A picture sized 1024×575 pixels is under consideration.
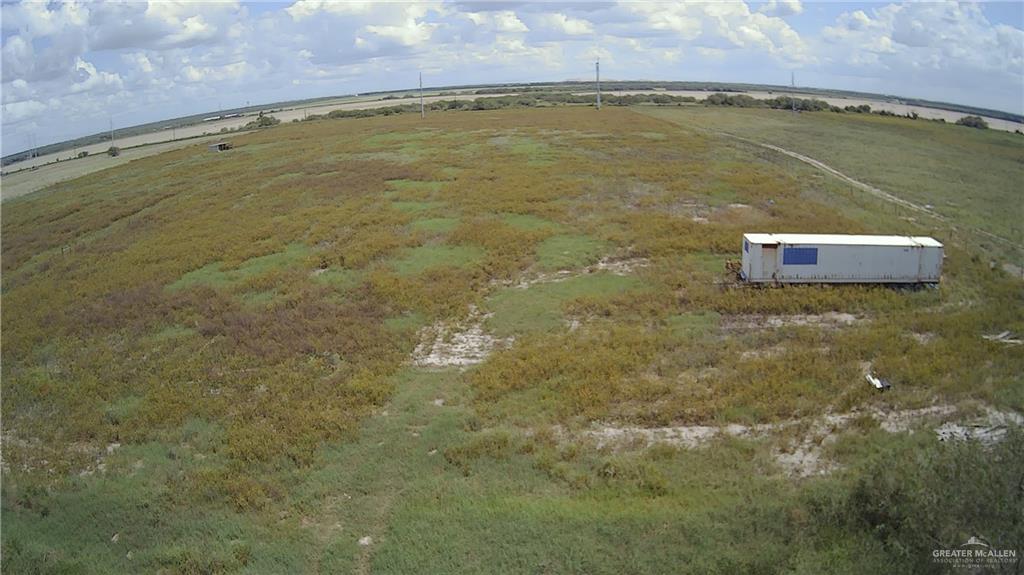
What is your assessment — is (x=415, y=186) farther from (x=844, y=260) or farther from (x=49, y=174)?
(x=49, y=174)

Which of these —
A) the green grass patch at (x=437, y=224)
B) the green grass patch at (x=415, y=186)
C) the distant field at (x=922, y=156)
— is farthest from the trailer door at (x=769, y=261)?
the green grass patch at (x=415, y=186)

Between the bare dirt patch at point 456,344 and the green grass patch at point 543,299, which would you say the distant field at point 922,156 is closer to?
the green grass patch at point 543,299

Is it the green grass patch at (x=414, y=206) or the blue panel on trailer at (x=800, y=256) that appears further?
the green grass patch at (x=414, y=206)

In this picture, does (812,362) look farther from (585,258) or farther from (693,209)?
(693,209)

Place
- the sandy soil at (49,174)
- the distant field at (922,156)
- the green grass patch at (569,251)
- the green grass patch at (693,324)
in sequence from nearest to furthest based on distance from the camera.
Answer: the green grass patch at (693,324) → the green grass patch at (569,251) → the distant field at (922,156) → the sandy soil at (49,174)

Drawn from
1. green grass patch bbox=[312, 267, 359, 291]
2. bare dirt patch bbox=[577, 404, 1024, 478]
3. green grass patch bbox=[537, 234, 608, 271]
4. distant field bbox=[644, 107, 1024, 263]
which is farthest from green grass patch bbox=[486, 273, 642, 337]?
distant field bbox=[644, 107, 1024, 263]

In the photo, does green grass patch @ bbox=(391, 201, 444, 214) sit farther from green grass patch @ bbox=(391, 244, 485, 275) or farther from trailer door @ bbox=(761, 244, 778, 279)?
trailer door @ bbox=(761, 244, 778, 279)

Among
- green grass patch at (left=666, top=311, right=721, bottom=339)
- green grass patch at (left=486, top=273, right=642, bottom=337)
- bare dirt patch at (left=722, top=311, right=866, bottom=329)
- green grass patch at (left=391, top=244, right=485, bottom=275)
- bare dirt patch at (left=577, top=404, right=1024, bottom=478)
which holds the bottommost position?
bare dirt patch at (left=577, top=404, right=1024, bottom=478)

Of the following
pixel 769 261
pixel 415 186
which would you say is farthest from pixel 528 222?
pixel 769 261
